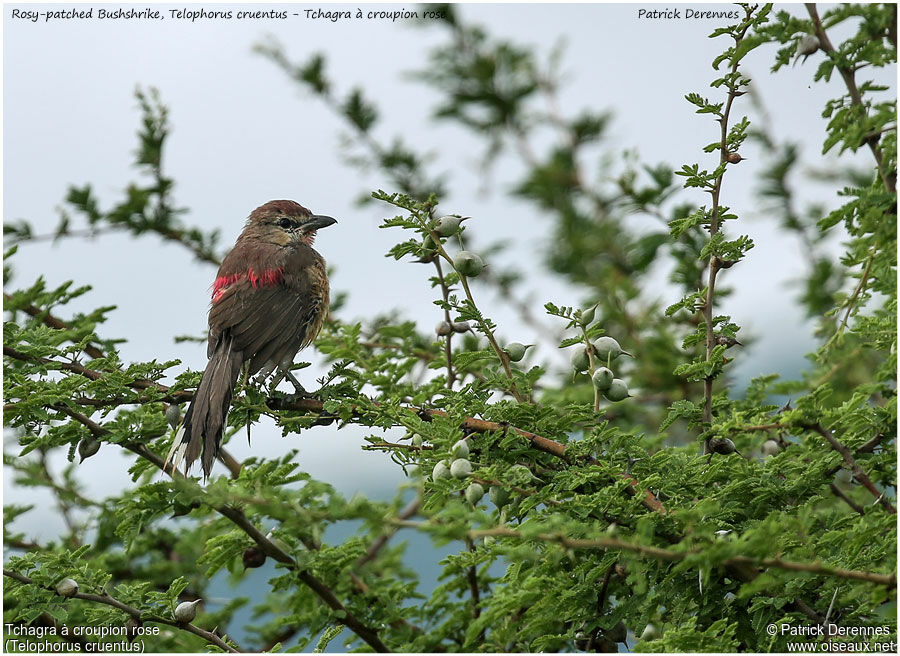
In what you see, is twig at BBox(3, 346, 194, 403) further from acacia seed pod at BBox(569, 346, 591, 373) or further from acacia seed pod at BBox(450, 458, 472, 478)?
acacia seed pod at BBox(569, 346, 591, 373)

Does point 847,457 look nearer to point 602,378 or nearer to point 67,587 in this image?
point 602,378

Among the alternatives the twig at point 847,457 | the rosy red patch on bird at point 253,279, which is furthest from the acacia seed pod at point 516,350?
the rosy red patch on bird at point 253,279

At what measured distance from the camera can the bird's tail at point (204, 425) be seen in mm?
3414

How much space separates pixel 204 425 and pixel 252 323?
3.68ft

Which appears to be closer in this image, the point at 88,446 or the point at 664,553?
the point at 664,553

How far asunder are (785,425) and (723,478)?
510mm

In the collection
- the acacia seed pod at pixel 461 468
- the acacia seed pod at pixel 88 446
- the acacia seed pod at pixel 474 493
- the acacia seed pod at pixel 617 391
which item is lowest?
the acacia seed pod at pixel 474 493

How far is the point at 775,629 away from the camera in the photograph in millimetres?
2477

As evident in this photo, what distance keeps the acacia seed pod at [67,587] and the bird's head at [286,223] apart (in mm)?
3062

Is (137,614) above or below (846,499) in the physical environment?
above

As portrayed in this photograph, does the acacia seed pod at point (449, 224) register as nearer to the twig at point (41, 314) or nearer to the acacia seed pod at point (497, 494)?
the acacia seed pod at point (497, 494)

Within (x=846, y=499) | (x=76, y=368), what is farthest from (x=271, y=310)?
(x=846, y=499)

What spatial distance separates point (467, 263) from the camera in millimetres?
2953

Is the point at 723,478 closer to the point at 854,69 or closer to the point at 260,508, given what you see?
the point at 854,69
